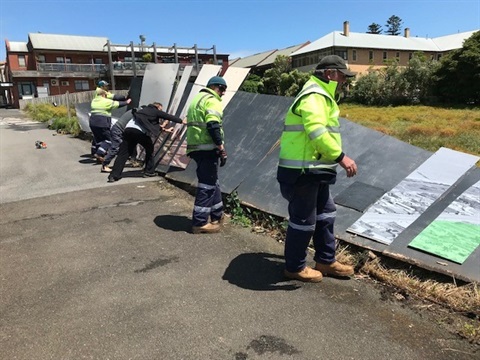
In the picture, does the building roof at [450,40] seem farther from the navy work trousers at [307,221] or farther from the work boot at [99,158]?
the navy work trousers at [307,221]

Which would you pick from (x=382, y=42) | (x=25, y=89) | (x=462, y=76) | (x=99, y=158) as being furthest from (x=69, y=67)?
(x=99, y=158)

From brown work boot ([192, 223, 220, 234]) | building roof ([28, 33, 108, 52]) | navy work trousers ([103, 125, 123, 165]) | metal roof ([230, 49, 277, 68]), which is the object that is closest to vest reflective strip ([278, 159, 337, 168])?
brown work boot ([192, 223, 220, 234])

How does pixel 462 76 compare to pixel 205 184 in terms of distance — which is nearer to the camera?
pixel 205 184

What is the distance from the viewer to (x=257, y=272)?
3.64 metres

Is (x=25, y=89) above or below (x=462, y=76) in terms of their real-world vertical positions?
above

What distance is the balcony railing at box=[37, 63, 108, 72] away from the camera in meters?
48.1

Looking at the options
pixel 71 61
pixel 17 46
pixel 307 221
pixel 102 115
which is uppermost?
pixel 17 46

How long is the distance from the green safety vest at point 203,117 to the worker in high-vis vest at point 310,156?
1.45m

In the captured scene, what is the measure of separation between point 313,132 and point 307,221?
0.77 m

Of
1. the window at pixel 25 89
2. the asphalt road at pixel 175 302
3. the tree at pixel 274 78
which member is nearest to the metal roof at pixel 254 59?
the tree at pixel 274 78

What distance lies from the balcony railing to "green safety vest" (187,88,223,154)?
49.4 m

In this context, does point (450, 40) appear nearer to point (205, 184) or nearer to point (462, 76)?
point (462, 76)

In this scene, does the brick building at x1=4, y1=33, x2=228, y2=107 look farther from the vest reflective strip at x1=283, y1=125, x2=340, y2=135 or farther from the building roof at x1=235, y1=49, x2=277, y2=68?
the vest reflective strip at x1=283, y1=125, x2=340, y2=135

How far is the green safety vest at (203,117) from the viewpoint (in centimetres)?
447
